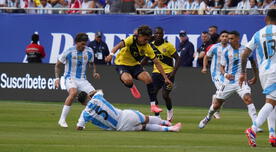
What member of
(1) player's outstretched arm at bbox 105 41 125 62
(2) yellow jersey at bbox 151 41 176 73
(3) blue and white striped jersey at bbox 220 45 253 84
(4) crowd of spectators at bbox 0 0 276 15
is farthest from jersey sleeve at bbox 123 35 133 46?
(4) crowd of spectators at bbox 0 0 276 15

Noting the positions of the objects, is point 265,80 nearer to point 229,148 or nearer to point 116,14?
point 229,148

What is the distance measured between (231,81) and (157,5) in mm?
13204

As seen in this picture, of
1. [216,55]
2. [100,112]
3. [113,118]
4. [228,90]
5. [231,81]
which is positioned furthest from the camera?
[216,55]

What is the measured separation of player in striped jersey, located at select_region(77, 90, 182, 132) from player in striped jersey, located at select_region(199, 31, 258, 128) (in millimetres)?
1685

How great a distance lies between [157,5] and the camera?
3219cm

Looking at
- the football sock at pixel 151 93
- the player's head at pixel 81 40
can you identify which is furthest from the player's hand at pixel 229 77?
the player's head at pixel 81 40

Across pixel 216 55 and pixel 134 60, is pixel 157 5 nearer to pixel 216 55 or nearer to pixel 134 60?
pixel 216 55

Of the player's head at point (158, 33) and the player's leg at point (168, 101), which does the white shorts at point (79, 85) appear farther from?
the player's head at point (158, 33)

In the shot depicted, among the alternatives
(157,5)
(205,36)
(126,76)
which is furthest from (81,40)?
(157,5)

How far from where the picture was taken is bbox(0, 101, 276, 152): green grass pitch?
13.8 meters

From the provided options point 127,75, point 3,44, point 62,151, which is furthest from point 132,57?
point 3,44

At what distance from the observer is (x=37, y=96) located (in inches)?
1224

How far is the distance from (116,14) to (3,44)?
17.9 ft

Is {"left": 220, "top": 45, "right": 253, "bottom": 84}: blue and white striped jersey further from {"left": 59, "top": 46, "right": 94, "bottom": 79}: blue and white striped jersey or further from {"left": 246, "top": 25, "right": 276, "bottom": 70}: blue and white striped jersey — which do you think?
{"left": 246, "top": 25, "right": 276, "bottom": 70}: blue and white striped jersey
